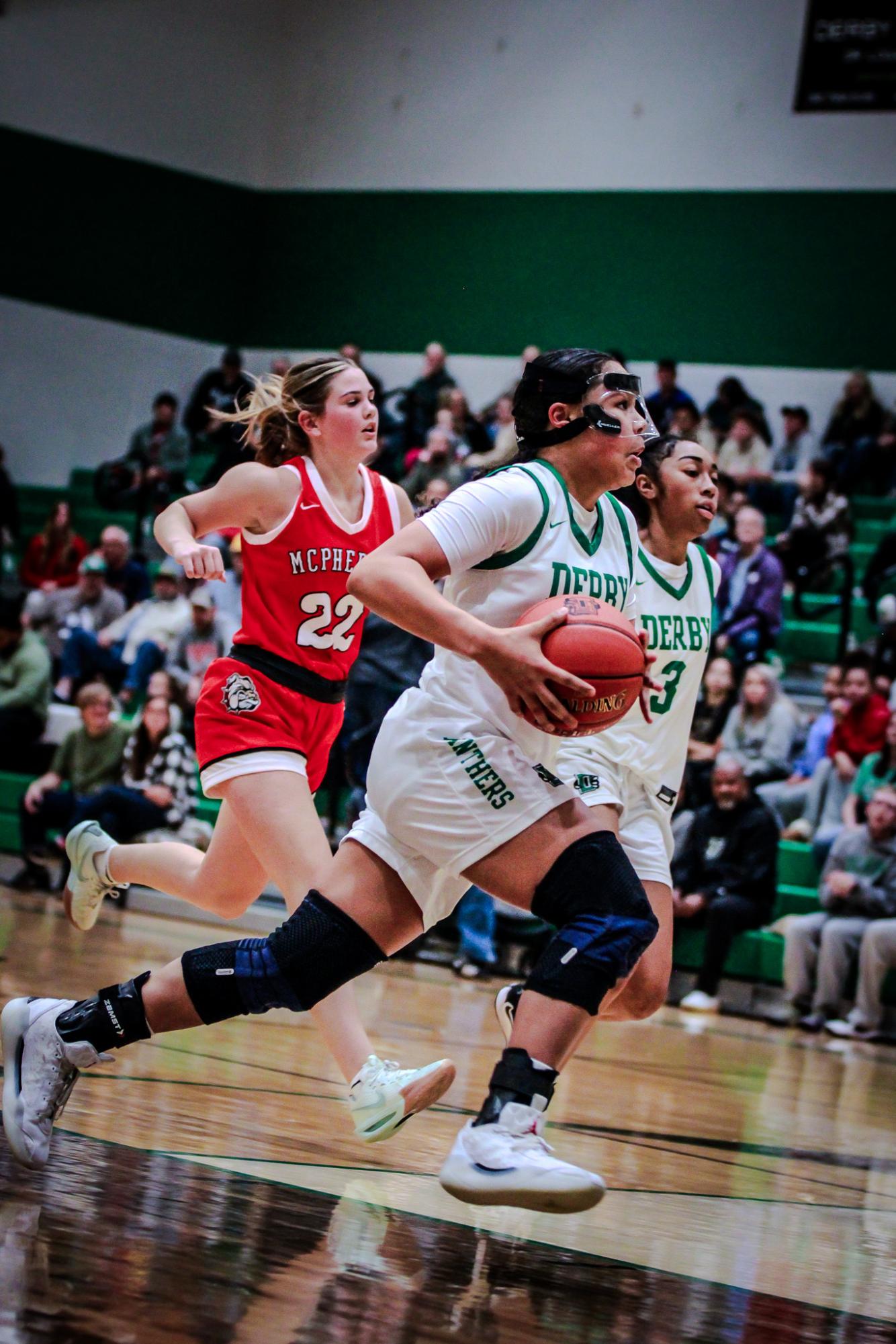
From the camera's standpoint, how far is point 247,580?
4.36 m

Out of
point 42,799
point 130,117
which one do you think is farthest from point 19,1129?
point 130,117

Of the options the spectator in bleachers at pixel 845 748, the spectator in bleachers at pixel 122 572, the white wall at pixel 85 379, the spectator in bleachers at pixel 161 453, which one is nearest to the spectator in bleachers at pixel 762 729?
the spectator in bleachers at pixel 845 748

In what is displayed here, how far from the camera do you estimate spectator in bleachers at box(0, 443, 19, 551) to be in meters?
16.2

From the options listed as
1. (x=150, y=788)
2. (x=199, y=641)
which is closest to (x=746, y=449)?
(x=199, y=641)

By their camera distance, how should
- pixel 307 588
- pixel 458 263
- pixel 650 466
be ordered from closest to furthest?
pixel 307 588
pixel 650 466
pixel 458 263

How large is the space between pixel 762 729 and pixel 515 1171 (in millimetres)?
7683

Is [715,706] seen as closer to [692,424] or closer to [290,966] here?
[692,424]

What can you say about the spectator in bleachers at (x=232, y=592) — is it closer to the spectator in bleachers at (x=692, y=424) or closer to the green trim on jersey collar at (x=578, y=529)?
the spectator in bleachers at (x=692, y=424)

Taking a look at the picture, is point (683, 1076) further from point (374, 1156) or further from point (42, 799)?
point (42, 799)

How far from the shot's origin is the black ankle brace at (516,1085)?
2.97 meters

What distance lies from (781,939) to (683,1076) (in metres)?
3.08

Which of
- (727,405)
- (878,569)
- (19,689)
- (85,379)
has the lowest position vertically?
(19,689)

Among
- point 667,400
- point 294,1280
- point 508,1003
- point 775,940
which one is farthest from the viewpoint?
point 667,400

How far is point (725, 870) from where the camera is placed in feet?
30.9
